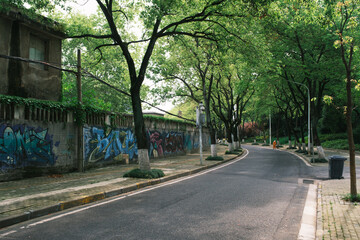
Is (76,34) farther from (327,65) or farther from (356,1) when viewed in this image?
(327,65)

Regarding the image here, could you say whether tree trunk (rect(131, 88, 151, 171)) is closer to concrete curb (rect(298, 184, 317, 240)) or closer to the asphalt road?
the asphalt road

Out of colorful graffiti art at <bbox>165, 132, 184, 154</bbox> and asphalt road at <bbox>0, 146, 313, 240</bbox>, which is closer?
asphalt road at <bbox>0, 146, 313, 240</bbox>

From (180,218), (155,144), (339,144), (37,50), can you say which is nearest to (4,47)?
(37,50)

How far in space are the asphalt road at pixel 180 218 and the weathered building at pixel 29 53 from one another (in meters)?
8.19

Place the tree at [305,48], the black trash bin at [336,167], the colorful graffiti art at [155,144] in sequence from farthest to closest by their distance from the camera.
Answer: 1. the colorful graffiti art at [155,144]
2. the tree at [305,48]
3. the black trash bin at [336,167]

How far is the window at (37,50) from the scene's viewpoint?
44.1 feet

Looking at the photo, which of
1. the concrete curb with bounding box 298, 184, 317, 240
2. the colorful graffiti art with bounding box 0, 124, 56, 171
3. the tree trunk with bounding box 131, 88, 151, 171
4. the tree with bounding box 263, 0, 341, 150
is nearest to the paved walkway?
the colorful graffiti art with bounding box 0, 124, 56, 171

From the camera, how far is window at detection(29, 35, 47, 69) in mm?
13453

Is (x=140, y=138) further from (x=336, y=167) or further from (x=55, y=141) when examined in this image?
(x=336, y=167)

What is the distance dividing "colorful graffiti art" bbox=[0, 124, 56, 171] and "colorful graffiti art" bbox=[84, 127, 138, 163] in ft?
6.94

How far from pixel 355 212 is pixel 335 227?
1317 millimetres

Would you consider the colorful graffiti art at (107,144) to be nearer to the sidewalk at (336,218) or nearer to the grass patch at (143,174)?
the grass patch at (143,174)

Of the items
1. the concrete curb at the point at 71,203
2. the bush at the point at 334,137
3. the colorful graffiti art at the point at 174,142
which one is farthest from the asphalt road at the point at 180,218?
the bush at the point at 334,137

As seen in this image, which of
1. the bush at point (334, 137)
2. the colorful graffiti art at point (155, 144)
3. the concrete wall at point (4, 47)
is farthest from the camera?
the bush at point (334, 137)
